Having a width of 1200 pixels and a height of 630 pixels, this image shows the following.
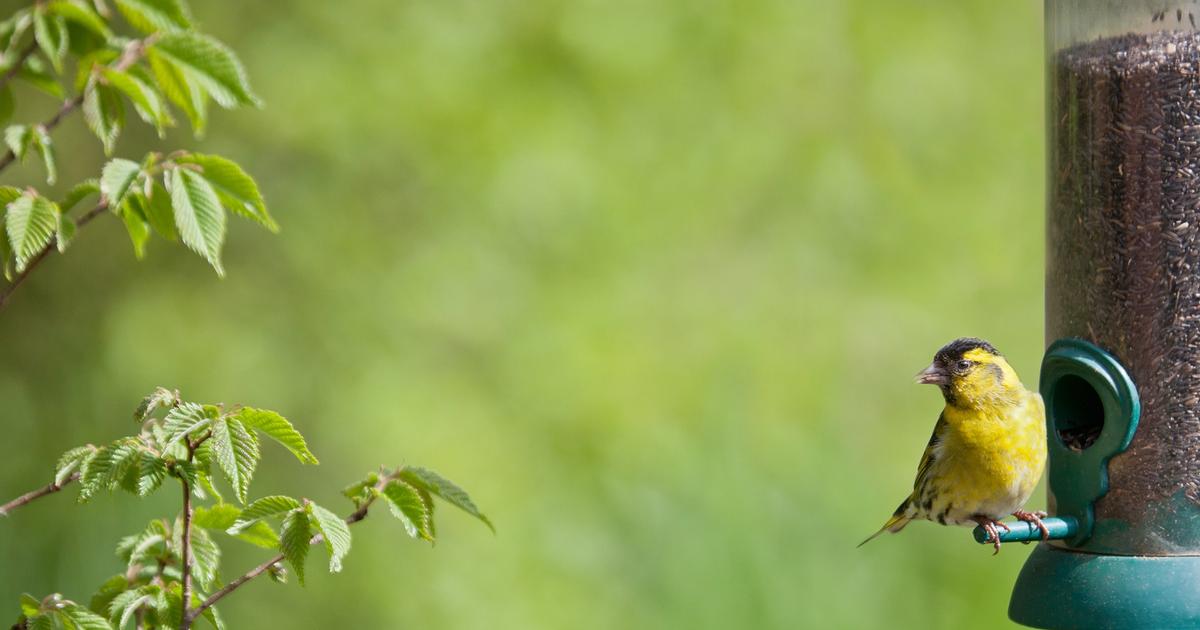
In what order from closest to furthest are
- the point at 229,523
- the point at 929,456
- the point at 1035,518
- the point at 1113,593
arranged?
1. the point at 229,523
2. the point at 1113,593
3. the point at 1035,518
4. the point at 929,456

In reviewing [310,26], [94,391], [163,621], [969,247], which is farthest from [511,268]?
[163,621]

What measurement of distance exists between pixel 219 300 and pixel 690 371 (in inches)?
84.5

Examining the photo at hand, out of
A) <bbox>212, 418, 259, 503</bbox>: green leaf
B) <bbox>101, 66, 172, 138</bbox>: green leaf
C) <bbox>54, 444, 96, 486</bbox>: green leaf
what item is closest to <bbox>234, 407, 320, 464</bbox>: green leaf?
<bbox>212, 418, 259, 503</bbox>: green leaf

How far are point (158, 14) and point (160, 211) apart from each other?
31 cm

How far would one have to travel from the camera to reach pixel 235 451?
2.12m

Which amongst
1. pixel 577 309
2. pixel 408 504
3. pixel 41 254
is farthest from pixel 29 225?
pixel 577 309

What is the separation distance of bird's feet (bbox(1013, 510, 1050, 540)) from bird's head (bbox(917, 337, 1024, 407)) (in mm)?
275

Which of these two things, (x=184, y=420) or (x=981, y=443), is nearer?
(x=184, y=420)

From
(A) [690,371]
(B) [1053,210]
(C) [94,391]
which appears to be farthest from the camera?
(A) [690,371]

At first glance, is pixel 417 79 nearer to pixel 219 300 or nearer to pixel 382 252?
pixel 382 252

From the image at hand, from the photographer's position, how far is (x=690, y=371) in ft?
21.9

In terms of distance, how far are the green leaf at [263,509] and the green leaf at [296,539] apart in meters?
0.05

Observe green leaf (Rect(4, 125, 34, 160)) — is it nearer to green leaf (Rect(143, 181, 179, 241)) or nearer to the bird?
green leaf (Rect(143, 181, 179, 241))

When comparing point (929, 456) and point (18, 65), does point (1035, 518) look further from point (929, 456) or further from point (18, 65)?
point (18, 65)
